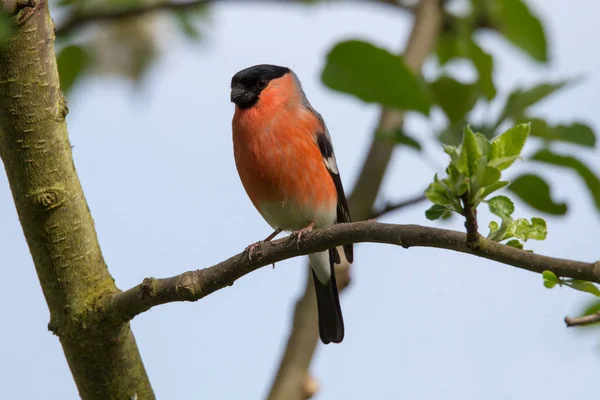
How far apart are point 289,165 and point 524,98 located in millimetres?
1502

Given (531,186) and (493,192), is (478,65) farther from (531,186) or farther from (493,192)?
(493,192)

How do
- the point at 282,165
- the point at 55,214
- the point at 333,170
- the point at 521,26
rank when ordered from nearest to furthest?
the point at 55,214
the point at 521,26
the point at 282,165
the point at 333,170

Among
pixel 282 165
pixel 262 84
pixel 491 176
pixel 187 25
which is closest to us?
pixel 491 176

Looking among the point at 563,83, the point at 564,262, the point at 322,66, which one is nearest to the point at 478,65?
the point at 563,83

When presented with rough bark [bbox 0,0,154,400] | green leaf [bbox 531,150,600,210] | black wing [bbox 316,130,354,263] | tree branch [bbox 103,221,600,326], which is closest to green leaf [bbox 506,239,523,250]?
tree branch [bbox 103,221,600,326]

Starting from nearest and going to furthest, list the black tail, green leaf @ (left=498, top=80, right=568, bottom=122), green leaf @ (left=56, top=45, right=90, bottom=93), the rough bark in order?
the rough bark → green leaf @ (left=498, top=80, right=568, bottom=122) → green leaf @ (left=56, top=45, right=90, bottom=93) → the black tail

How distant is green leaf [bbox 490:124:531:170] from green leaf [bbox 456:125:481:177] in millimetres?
Result: 63

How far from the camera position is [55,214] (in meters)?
3.20

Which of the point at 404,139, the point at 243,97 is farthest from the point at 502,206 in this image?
the point at 243,97

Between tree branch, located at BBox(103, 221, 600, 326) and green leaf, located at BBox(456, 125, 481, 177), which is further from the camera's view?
green leaf, located at BBox(456, 125, 481, 177)

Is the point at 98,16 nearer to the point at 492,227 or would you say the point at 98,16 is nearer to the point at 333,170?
the point at 333,170

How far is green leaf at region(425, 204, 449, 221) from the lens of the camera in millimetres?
2500

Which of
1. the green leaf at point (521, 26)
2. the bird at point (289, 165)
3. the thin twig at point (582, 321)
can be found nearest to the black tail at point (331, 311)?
the bird at point (289, 165)

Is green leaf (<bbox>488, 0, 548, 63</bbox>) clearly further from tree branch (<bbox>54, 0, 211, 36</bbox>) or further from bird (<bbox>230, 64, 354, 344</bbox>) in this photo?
tree branch (<bbox>54, 0, 211, 36</bbox>)
